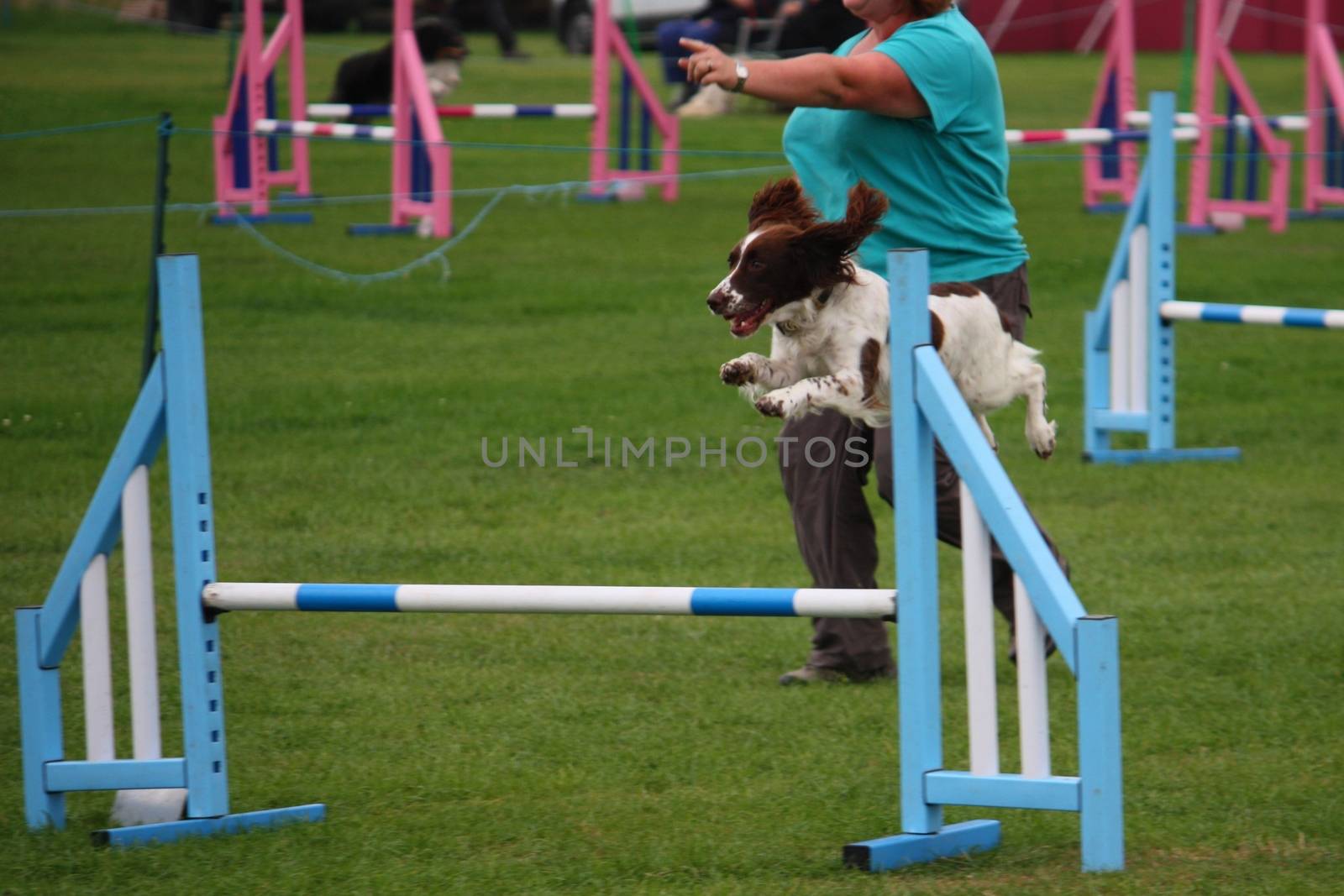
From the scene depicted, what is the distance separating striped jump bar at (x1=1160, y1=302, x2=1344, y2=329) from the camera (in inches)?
258

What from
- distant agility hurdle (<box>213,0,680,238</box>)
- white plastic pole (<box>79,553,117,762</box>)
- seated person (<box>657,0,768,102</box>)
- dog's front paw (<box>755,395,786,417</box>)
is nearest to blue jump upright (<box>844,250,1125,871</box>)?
dog's front paw (<box>755,395,786,417</box>)

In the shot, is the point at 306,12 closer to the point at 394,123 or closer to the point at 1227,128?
the point at 394,123

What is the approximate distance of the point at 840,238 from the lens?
3.49 meters

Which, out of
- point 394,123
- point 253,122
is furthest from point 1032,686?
point 253,122

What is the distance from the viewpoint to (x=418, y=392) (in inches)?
359

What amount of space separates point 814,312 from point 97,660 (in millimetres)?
1669

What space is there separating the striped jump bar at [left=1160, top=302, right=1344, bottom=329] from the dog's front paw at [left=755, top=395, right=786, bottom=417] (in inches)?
144

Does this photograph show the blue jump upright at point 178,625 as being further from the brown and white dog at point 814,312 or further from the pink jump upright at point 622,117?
the pink jump upright at point 622,117

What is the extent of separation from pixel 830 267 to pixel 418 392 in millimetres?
5797

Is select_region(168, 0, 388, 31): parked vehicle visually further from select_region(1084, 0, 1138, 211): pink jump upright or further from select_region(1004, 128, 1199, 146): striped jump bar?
select_region(1004, 128, 1199, 146): striped jump bar

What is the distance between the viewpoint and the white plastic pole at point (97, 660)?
12.5 feet

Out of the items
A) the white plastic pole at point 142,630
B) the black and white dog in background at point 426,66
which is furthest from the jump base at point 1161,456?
the black and white dog in background at point 426,66

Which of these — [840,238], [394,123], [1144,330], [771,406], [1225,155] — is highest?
[394,123]

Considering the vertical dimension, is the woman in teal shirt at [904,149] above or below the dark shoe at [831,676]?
above
